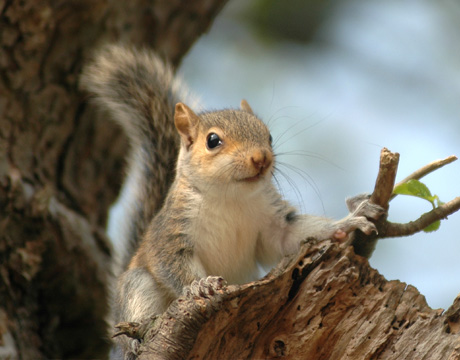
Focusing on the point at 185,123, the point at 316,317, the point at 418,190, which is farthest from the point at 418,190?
the point at 185,123

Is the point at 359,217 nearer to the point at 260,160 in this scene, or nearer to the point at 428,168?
the point at 428,168

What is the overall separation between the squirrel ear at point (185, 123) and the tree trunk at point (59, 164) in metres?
0.67

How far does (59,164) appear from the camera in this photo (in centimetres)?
327

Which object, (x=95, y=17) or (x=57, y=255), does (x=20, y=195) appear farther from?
(x=95, y=17)

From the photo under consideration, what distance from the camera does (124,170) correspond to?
11.4 feet

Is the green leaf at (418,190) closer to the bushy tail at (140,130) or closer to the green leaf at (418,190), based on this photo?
the green leaf at (418,190)

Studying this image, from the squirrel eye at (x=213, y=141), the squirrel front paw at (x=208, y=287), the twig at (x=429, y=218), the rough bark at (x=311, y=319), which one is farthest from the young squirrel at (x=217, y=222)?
the squirrel front paw at (x=208, y=287)

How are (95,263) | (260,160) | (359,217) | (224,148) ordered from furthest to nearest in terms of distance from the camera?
Answer: (95,263), (224,148), (260,160), (359,217)

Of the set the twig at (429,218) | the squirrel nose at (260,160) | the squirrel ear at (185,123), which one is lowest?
the twig at (429,218)

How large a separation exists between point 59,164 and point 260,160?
129cm

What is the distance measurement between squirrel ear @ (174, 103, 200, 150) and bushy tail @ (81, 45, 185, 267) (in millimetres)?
408

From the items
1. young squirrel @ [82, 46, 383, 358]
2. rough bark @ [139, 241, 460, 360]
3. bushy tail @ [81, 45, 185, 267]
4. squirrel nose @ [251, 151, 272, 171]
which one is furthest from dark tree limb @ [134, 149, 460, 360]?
bushy tail @ [81, 45, 185, 267]

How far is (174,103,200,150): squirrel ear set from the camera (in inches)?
111

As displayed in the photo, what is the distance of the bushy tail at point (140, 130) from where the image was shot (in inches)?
126
